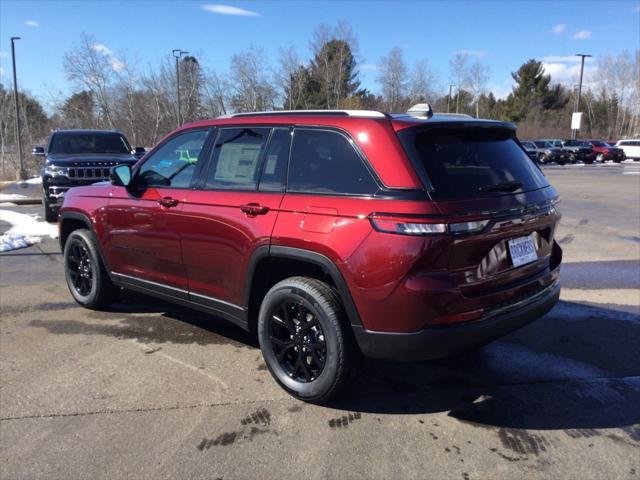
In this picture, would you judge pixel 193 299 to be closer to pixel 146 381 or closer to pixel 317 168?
pixel 146 381

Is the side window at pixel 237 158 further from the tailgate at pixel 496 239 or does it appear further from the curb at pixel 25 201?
the curb at pixel 25 201

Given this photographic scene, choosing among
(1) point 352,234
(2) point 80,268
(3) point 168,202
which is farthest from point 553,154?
(1) point 352,234

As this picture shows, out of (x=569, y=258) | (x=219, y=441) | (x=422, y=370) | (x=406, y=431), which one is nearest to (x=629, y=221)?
(x=569, y=258)

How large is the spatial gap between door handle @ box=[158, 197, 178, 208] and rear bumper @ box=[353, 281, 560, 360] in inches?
73.6

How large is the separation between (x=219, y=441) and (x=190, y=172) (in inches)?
81.7

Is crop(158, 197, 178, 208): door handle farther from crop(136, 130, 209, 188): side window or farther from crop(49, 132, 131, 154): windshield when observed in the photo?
crop(49, 132, 131, 154): windshield

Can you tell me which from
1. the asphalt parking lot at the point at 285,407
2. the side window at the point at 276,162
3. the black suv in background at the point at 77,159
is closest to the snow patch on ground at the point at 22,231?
the black suv in background at the point at 77,159

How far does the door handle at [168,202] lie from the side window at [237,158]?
0.36m

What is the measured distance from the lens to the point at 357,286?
3031mm

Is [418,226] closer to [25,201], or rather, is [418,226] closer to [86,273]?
[86,273]

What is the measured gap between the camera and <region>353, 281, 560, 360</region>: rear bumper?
116 inches

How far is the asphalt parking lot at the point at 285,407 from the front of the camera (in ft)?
9.36

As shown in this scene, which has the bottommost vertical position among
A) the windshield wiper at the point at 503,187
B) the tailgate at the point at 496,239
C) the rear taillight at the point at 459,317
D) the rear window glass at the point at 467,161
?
the rear taillight at the point at 459,317

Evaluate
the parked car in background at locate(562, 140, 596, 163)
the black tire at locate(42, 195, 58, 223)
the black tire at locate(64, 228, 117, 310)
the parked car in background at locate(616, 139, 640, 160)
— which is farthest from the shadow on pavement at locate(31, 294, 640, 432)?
the parked car in background at locate(616, 139, 640, 160)
